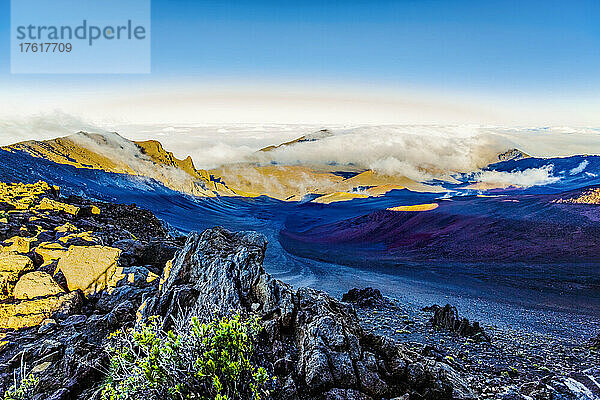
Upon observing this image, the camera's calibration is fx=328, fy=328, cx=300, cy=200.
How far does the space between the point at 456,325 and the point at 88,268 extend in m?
11.8

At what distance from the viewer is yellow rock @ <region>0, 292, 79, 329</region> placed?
8047 millimetres

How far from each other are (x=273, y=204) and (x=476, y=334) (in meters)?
52.8

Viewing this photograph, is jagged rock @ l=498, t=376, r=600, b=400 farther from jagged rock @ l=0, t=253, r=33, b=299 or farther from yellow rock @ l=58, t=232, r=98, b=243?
yellow rock @ l=58, t=232, r=98, b=243

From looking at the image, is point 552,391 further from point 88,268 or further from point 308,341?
point 88,268

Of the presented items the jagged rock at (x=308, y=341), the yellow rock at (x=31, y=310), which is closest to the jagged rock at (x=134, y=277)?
the yellow rock at (x=31, y=310)

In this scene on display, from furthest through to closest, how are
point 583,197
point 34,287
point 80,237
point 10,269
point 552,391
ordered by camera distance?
point 583,197, point 80,237, point 10,269, point 34,287, point 552,391

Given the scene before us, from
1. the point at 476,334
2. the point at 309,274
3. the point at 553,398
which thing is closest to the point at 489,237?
the point at 309,274

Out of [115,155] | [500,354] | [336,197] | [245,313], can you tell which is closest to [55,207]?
[115,155]

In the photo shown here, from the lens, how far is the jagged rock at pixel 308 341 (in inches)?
166

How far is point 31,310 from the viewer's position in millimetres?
8352

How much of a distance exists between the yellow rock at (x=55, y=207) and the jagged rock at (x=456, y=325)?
17.3 m

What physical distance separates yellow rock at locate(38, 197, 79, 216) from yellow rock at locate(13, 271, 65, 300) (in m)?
8.31

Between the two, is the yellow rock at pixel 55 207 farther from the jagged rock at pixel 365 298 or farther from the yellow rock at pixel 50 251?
the jagged rock at pixel 365 298

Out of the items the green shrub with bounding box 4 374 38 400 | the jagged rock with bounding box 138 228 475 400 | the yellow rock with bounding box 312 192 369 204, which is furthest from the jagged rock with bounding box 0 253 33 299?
the yellow rock with bounding box 312 192 369 204
